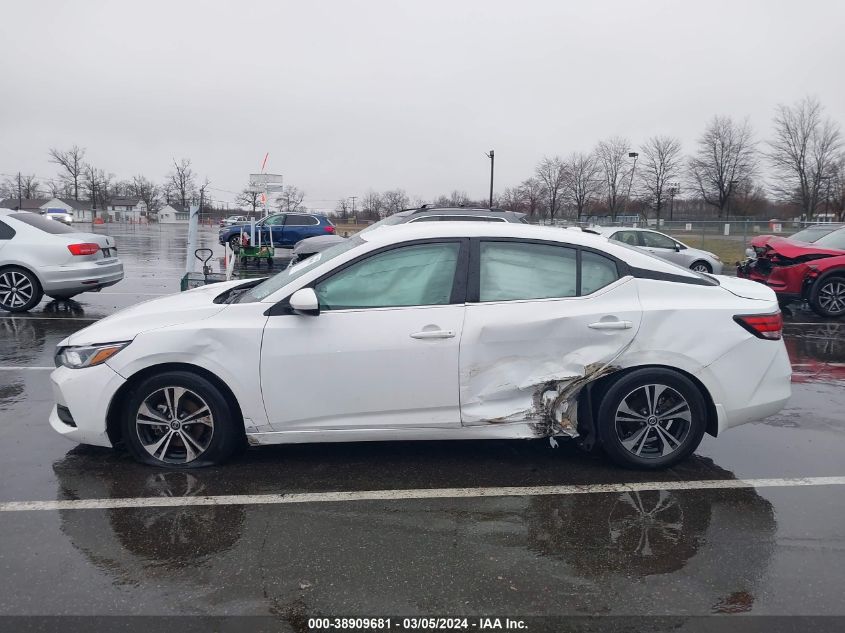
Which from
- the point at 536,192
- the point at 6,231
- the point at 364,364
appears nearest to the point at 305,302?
the point at 364,364

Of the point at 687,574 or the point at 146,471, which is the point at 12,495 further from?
the point at 687,574

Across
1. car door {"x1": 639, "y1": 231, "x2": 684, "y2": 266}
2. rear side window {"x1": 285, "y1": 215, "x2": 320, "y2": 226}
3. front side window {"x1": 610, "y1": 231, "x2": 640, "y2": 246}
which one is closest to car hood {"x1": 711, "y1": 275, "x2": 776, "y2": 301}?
front side window {"x1": 610, "y1": 231, "x2": 640, "y2": 246}

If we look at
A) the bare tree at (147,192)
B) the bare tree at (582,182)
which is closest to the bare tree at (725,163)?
the bare tree at (582,182)

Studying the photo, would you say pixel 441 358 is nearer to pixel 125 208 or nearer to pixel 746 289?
pixel 746 289

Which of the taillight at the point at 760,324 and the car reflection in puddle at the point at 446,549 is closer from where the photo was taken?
the car reflection in puddle at the point at 446,549

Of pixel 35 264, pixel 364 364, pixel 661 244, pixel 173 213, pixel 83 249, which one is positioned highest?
pixel 173 213

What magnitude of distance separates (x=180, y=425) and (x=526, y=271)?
2432 millimetres

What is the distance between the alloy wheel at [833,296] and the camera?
11102 millimetres

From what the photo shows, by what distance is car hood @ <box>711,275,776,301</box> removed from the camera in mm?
4426

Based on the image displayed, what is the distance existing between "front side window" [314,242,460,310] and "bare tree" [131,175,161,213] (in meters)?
109

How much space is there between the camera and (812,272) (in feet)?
36.3

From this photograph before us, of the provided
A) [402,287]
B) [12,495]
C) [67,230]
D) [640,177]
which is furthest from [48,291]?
[640,177]

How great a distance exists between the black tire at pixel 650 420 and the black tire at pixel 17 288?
30.6 feet

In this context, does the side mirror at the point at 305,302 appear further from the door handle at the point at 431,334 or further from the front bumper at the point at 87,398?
the front bumper at the point at 87,398
